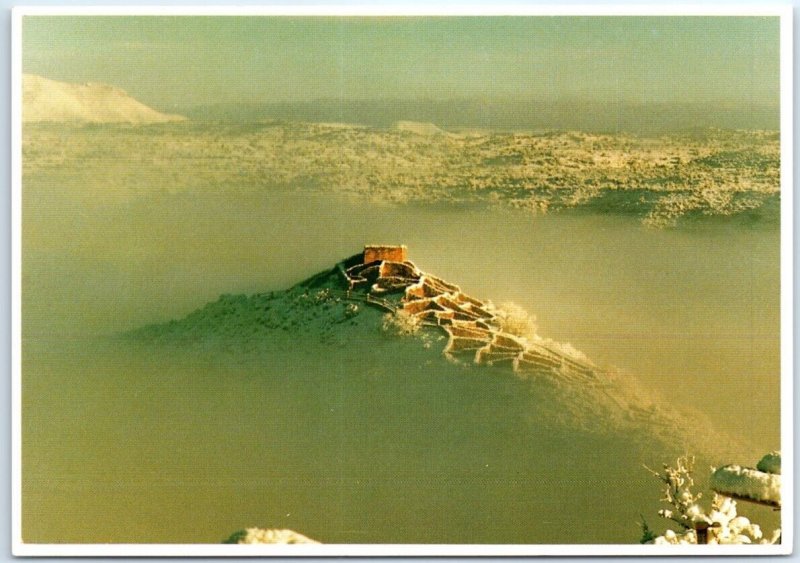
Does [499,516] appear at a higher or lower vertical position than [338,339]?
lower

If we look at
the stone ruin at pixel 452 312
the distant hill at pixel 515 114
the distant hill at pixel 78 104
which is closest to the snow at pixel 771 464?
the stone ruin at pixel 452 312

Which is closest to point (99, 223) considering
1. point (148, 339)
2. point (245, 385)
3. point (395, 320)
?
point (148, 339)

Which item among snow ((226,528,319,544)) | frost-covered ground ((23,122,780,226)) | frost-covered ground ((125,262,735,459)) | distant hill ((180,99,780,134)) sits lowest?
snow ((226,528,319,544))

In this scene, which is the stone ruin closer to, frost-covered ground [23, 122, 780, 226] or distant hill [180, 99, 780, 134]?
frost-covered ground [23, 122, 780, 226]

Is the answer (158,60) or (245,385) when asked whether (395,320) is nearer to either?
(245,385)

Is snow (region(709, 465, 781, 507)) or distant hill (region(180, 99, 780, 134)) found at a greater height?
distant hill (region(180, 99, 780, 134))

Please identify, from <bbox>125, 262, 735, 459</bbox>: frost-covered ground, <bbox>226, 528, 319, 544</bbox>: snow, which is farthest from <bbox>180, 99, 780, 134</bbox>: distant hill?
<bbox>226, 528, 319, 544</bbox>: snow
